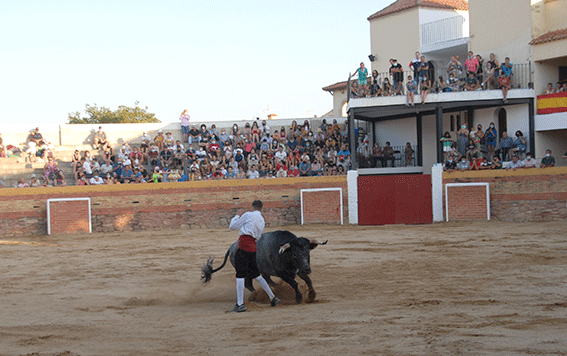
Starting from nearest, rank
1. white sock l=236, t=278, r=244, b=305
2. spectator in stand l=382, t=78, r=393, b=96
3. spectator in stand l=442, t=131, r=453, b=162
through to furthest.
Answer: white sock l=236, t=278, r=244, b=305
spectator in stand l=442, t=131, r=453, b=162
spectator in stand l=382, t=78, r=393, b=96

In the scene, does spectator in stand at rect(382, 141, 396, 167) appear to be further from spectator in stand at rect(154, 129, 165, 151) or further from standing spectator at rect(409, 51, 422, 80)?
spectator in stand at rect(154, 129, 165, 151)

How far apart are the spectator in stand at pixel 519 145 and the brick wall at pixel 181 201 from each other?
6.17 meters

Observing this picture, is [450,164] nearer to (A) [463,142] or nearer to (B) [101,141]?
(A) [463,142]

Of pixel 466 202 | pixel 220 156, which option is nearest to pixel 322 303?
pixel 466 202

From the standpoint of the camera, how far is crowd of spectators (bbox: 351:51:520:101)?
22.2 meters

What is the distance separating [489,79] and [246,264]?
17234 millimetres

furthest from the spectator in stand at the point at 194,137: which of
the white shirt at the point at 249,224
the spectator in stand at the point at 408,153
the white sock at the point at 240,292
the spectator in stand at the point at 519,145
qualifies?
the white sock at the point at 240,292

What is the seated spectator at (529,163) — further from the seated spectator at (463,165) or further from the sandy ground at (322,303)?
the sandy ground at (322,303)

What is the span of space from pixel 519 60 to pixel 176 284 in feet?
59.4

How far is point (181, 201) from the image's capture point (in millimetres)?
20031

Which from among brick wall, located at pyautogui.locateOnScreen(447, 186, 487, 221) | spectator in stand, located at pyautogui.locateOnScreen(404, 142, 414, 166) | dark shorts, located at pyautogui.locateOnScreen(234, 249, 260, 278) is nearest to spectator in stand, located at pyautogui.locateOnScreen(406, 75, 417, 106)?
spectator in stand, located at pyautogui.locateOnScreen(404, 142, 414, 166)

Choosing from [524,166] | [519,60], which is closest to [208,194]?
[524,166]

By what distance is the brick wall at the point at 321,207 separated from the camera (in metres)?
20.1

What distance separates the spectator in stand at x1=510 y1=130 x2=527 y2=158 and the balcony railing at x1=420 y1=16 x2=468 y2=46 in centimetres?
708
